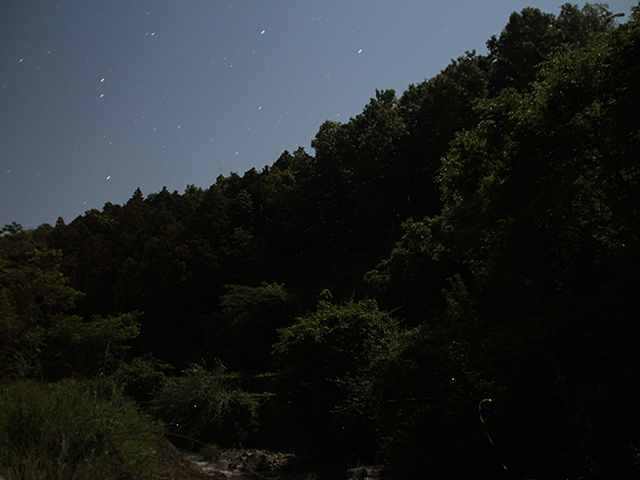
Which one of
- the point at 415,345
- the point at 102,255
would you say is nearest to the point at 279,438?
the point at 415,345

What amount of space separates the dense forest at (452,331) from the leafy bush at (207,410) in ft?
0.28

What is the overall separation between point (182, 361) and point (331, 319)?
1666cm

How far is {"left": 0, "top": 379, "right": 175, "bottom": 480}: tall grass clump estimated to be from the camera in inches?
156

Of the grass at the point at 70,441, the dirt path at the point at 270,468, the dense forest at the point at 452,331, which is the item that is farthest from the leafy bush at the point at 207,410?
the grass at the point at 70,441

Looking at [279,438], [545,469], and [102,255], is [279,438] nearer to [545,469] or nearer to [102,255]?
[545,469]

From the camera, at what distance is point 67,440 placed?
4605 millimetres

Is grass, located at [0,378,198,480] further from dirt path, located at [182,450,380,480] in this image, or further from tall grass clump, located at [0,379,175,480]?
dirt path, located at [182,450,380,480]

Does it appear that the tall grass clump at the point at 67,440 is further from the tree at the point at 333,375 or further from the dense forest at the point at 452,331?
the tree at the point at 333,375

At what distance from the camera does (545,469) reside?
620cm

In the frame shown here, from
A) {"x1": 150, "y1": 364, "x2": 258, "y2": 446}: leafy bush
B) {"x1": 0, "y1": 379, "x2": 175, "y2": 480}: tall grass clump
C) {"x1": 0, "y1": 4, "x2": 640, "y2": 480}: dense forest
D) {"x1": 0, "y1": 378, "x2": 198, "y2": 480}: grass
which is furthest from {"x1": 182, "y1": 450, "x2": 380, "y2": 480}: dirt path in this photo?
{"x1": 0, "y1": 379, "x2": 175, "y2": 480}: tall grass clump

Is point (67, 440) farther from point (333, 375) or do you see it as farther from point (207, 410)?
point (207, 410)

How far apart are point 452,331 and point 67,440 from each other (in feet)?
23.9

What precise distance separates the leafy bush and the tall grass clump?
10.4 metres

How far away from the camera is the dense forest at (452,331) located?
18.6 ft
